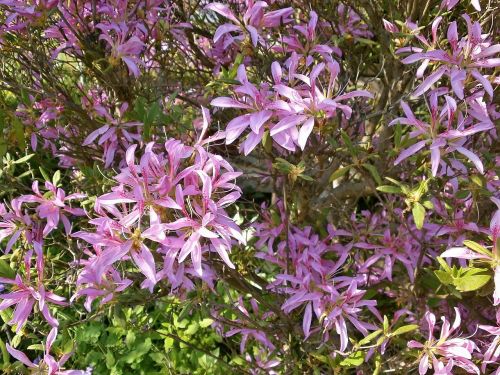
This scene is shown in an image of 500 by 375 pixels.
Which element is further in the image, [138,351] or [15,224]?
[138,351]

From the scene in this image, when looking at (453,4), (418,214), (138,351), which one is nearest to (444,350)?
(418,214)

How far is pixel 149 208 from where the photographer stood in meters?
1.37

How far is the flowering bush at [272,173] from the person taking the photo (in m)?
1.44

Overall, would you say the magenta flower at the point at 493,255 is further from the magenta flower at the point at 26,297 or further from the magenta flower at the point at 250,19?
the magenta flower at the point at 26,297

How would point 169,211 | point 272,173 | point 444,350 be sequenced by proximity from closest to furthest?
point 169,211
point 444,350
point 272,173

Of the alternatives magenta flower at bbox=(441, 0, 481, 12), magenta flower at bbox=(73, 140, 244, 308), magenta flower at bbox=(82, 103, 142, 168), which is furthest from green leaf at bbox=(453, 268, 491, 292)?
magenta flower at bbox=(82, 103, 142, 168)

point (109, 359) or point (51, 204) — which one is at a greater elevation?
point (51, 204)

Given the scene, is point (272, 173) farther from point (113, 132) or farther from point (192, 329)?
point (192, 329)

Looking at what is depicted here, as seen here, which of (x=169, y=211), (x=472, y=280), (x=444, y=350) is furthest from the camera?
(x=444, y=350)

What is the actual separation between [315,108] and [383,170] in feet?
2.02

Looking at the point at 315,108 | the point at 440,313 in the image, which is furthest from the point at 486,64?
the point at 440,313

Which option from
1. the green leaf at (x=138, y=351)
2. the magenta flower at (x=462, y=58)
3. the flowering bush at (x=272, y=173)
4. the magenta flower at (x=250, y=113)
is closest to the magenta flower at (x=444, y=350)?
the flowering bush at (x=272, y=173)

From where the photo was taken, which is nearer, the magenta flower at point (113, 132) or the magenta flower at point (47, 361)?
the magenta flower at point (47, 361)

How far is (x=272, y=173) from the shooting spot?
206 cm
